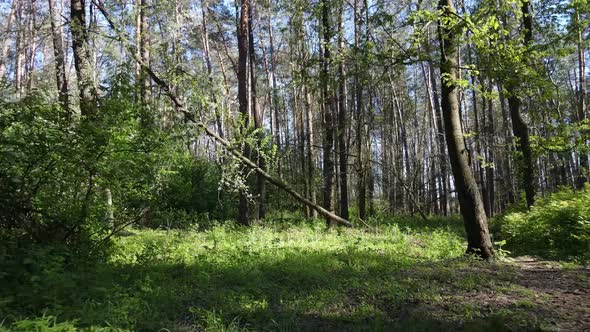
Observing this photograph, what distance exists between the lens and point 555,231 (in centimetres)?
932

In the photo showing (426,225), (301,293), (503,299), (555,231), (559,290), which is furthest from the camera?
(426,225)

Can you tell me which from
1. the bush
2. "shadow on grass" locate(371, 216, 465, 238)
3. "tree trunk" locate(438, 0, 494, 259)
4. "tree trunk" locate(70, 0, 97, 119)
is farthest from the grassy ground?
"shadow on grass" locate(371, 216, 465, 238)

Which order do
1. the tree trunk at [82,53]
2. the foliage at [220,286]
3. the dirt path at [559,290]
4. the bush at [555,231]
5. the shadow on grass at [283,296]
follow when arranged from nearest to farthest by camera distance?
the foliage at [220,286] → the shadow on grass at [283,296] → the dirt path at [559,290] → the tree trunk at [82,53] → the bush at [555,231]

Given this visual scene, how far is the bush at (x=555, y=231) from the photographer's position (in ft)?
28.1

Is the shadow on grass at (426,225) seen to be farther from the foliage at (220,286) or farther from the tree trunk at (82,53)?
the tree trunk at (82,53)

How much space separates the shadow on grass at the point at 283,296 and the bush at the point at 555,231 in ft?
8.55

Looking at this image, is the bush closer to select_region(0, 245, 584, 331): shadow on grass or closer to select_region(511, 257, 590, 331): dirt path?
select_region(511, 257, 590, 331): dirt path

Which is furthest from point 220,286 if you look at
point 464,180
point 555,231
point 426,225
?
point 426,225

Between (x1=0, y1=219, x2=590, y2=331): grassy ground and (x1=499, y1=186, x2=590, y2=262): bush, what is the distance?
1366 millimetres

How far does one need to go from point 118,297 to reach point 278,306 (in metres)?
1.85

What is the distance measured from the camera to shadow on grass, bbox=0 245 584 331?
4.26 meters

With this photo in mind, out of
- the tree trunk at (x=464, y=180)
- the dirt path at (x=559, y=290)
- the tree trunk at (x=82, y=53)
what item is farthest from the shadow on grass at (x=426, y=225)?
the tree trunk at (x=82, y=53)

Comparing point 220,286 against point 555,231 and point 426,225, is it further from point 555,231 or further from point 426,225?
point 426,225

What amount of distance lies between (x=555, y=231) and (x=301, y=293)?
22.3ft
